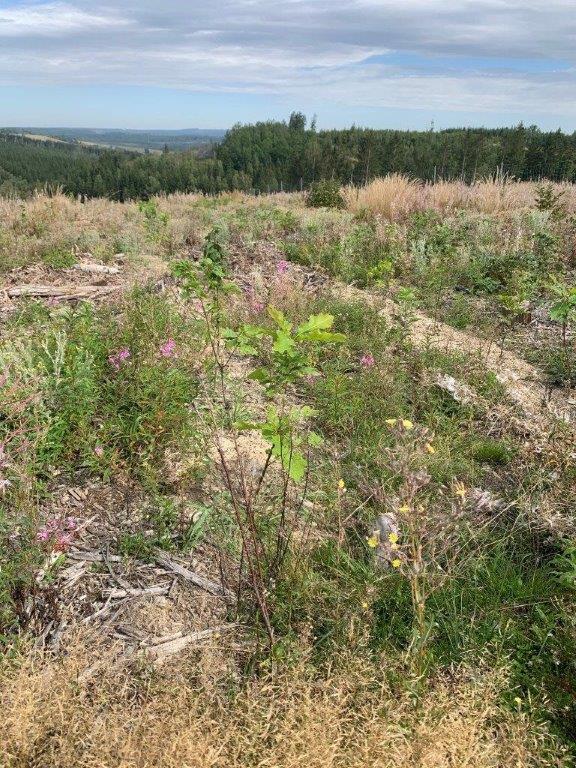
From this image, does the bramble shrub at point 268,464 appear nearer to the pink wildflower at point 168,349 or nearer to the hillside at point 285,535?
the hillside at point 285,535

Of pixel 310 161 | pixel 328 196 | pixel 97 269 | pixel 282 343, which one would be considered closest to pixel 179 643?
pixel 282 343

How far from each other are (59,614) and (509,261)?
6.23 meters

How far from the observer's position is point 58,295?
5914 millimetres

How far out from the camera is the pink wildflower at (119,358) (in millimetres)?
3586

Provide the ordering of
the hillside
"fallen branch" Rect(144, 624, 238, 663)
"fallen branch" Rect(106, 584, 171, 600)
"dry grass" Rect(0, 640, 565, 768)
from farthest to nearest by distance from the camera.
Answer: "fallen branch" Rect(106, 584, 171, 600), "fallen branch" Rect(144, 624, 238, 663), the hillside, "dry grass" Rect(0, 640, 565, 768)

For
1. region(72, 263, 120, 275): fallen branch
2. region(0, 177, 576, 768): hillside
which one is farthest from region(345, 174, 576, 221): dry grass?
region(72, 263, 120, 275): fallen branch

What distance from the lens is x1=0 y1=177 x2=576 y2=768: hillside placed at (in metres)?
1.86

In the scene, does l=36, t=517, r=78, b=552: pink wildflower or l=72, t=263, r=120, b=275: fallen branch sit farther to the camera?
l=72, t=263, r=120, b=275: fallen branch

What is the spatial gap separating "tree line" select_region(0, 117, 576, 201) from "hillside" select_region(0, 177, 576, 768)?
4460 cm

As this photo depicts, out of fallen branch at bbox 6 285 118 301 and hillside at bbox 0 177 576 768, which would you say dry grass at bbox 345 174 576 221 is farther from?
fallen branch at bbox 6 285 118 301

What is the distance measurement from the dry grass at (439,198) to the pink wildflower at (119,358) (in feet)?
24.9

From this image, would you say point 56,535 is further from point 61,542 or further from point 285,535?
point 285,535

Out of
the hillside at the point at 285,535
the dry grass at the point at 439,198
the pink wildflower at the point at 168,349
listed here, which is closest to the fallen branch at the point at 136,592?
the hillside at the point at 285,535

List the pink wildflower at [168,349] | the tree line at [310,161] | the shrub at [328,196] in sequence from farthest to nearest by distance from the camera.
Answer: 1. the tree line at [310,161]
2. the shrub at [328,196]
3. the pink wildflower at [168,349]
